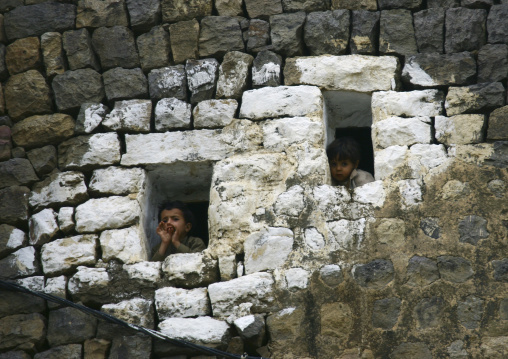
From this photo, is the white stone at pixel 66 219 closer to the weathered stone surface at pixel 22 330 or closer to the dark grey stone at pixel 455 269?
the weathered stone surface at pixel 22 330

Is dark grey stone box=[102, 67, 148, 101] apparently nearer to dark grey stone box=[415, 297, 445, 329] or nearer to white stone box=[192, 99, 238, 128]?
white stone box=[192, 99, 238, 128]

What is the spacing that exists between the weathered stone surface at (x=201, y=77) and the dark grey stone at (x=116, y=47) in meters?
0.40

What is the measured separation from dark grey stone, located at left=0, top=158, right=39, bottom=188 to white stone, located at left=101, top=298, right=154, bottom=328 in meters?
1.08

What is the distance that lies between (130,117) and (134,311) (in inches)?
53.3

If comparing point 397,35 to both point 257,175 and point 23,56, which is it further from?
point 23,56

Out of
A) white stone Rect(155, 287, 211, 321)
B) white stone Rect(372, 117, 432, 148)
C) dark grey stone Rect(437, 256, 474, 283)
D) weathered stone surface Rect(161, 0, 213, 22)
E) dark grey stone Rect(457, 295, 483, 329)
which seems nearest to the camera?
dark grey stone Rect(457, 295, 483, 329)

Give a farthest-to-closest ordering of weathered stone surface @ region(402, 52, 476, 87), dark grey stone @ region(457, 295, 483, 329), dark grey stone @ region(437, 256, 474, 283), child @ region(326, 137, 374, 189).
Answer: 1. child @ region(326, 137, 374, 189)
2. weathered stone surface @ region(402, 52, 476, 87)
3. dark grey stone @ region(437, 256, 474, 283)
4. dark grey stone @ region(457, 295, 483, 329)

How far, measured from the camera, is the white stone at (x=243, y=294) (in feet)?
16.8

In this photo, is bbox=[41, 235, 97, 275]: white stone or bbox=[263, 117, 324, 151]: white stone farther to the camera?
bbox=[263, 117, 324, 151]: white stone

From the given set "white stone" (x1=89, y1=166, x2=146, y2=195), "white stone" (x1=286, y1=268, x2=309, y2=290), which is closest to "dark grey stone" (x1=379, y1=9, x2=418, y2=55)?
"white stone" (x1=286, y1=268, x2=309, y2=290)

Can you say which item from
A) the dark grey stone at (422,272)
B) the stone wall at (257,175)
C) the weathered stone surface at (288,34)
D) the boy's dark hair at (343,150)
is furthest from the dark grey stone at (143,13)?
the dark grey stone at (422,272)

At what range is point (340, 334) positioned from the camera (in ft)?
16.5

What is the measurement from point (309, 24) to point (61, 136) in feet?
6.16

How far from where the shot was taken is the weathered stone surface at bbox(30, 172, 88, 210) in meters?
5.58
